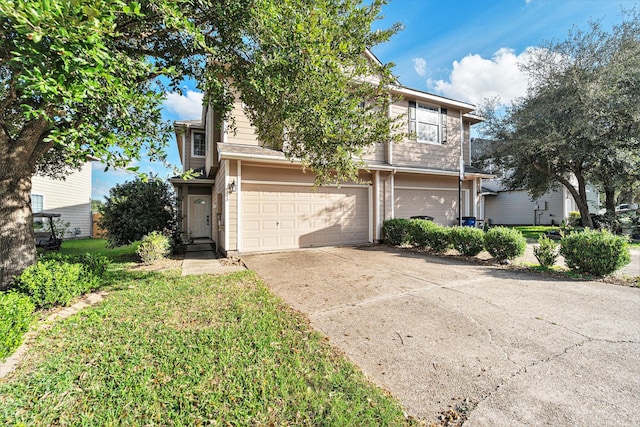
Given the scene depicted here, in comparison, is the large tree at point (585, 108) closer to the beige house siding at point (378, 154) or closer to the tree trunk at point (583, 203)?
the tree trunk at point (583, 203)

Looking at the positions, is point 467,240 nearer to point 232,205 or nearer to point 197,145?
point 232,205

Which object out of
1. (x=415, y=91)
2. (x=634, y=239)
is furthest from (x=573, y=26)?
(x=634, y=239)

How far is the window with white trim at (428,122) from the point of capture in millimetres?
12033

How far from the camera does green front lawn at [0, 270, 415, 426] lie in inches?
83.4

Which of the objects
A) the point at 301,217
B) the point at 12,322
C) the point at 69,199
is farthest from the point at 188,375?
the point at 69,199

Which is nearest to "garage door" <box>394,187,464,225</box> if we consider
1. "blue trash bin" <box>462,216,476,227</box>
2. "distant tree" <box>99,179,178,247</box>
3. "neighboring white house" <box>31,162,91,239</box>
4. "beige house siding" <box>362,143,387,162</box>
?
"blue trash bin" <box>462,216,476,227</box>

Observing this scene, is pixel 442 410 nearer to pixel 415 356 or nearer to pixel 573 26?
pixel 415 356

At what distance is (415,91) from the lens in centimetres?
1155

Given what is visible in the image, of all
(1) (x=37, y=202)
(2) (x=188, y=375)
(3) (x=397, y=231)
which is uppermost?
(1) (x=37, y=202)

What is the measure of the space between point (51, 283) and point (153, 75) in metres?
3.70

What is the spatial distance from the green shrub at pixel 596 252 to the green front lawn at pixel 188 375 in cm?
660

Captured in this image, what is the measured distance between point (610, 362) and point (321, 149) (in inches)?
194

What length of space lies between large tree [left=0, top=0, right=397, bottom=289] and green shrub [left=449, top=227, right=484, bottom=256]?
179 inches

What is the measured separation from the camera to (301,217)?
10.1 meters
